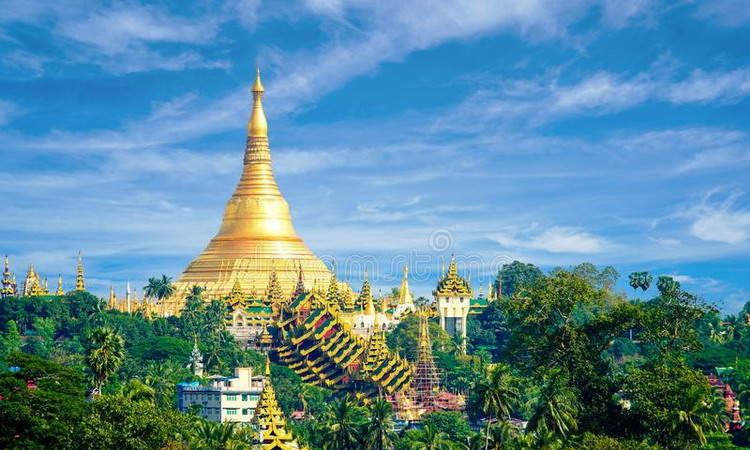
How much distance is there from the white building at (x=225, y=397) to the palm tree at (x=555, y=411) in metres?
31.1

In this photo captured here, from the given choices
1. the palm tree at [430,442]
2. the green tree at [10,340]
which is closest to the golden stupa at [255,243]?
the green tree at [10,340]

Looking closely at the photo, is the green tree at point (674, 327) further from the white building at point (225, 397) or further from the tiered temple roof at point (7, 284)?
the tiered temple roof at point (7, 284)

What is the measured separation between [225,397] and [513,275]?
55.3 meters

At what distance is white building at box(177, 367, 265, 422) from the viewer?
281 feet

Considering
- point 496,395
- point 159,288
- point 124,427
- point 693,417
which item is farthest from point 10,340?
point 693,417

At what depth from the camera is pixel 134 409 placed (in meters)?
54.1

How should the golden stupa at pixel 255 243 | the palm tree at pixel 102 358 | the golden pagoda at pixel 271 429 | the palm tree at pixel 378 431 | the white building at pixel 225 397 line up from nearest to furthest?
the palm tree at pixel 102 358
the palm tree at pixel 378 431
the golden pagoda at pixel 271 429
the white building at pixel 225 397
the golden stupa at pixel 255 243

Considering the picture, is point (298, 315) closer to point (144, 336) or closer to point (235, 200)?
point (144, 336)

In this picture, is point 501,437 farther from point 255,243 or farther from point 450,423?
point 255,243

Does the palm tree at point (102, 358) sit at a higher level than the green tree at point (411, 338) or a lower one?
lower

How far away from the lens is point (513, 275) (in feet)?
450

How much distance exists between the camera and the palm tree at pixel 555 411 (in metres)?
56.3

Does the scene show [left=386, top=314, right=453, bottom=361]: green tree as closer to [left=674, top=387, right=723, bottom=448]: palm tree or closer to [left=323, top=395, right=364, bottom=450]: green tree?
[left=323, top=395, right=364, bottom=450]: green tree

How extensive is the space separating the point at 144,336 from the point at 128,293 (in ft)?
43.8
